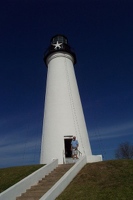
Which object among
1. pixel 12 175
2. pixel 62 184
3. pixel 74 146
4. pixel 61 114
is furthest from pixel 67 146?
pixel 62 184

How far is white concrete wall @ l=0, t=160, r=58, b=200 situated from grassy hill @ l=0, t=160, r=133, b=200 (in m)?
1.31

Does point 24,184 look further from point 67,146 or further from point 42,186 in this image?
point 67,146

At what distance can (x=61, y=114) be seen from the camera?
16828 mm

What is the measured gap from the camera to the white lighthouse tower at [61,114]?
15883 mm

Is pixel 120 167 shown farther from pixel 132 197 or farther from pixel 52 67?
pixel 52 67

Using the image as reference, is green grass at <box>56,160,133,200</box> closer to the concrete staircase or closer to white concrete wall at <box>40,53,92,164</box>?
the concrete staircase

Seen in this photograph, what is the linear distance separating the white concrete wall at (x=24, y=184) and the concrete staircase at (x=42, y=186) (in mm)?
195

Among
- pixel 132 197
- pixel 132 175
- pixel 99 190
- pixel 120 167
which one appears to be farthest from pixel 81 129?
pixel 132 197

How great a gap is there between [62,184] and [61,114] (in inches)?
308

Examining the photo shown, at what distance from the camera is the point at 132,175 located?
1045 centimetres

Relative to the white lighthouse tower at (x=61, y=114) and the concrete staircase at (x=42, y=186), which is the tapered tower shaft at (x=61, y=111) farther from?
the concrete staircase at (x=42, y=186)

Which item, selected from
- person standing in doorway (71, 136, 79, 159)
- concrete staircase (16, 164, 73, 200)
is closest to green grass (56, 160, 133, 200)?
concrete staircase (16, 164, 73, 200)

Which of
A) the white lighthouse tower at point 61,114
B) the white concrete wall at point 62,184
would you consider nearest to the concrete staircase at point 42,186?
the white concrete wall at point 62,184

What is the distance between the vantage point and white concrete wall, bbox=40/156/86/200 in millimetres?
8034
